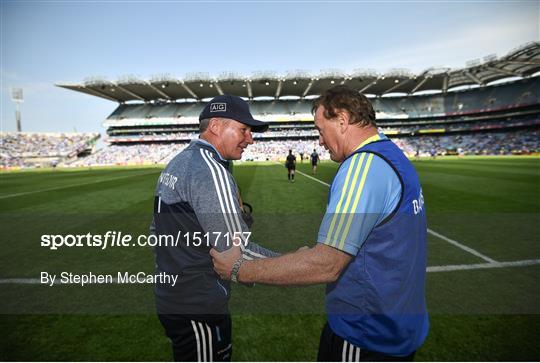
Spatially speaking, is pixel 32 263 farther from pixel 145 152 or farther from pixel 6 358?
pixel 145 152

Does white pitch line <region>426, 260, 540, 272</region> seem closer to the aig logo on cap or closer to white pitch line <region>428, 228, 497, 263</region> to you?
white pitch line <region>428, 228, 497, 263</region>

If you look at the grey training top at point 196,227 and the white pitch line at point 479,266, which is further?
the white pitch line at point 479,266

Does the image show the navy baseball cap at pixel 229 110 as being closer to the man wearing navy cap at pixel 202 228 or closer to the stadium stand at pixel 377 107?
the man wearing navy cap at pixel 202 228

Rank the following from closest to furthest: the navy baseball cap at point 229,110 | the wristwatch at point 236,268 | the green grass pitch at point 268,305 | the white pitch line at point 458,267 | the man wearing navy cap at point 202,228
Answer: the wristwatch at point 236,268
the man wearing navy cap at point 202,228
the navy baseball cap at point 229,110
the green grass pitch at point 268,305
the white pitch line at point 458,267

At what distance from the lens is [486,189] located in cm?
1256

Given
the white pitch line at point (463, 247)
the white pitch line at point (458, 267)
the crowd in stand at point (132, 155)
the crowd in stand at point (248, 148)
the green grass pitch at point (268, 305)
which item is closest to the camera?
the green grass pitch at point (268, 305)

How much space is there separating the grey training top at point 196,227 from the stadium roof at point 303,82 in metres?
63.1

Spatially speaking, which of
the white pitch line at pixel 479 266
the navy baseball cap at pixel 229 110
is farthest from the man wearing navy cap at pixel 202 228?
the white pitch line at pixel 479 266

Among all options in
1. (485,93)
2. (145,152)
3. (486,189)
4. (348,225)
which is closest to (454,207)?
(486,189)

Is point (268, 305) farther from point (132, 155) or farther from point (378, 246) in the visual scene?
point (132, 155)

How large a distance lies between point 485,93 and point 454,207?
76.3 meters

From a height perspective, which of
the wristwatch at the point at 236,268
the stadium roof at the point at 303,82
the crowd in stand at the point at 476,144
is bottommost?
the crowd in stand at the point at 476,144

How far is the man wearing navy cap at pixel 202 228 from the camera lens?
1595 millimetres

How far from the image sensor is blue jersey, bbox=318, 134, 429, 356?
1308 mm
